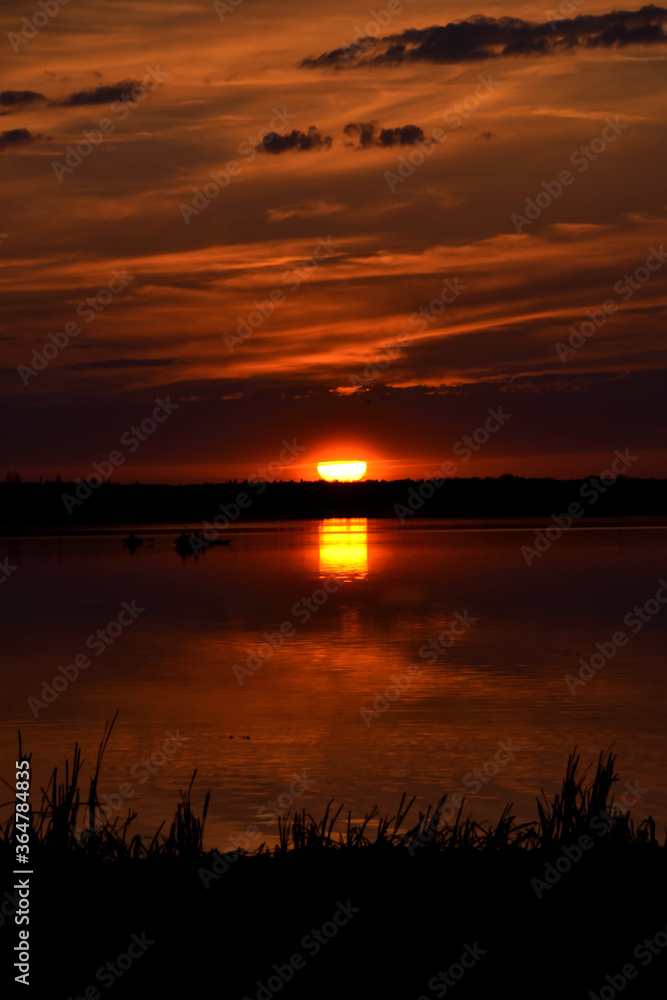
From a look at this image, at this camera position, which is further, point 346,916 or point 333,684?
point 333,684

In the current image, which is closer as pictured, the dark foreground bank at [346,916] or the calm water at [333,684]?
the dark foreground bank at [346,916]

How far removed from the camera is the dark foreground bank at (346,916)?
759 cm

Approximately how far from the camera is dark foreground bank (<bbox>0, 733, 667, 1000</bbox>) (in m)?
7.59

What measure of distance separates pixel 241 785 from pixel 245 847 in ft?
→ 7.75

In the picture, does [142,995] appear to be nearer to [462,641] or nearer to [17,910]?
[17,910]

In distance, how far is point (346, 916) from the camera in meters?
8.19

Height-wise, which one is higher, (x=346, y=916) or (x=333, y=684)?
(x=333, y=684)

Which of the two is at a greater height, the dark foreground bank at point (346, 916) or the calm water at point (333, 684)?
the calm water at point (333, 684)

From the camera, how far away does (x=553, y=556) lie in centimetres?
4706

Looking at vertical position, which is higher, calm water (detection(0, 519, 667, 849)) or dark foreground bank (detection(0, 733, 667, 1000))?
calm water (detection(0, 519, 667, 849))

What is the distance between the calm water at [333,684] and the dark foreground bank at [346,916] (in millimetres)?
2433

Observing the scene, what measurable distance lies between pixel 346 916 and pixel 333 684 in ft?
37.4

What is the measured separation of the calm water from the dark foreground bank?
7.98 ft

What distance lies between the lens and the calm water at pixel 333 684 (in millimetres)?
13445
